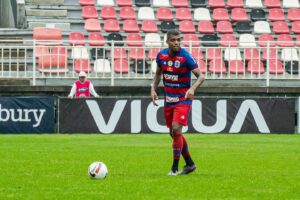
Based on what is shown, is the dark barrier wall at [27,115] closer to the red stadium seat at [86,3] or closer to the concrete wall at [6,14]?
the red stadium seat at [86,3]

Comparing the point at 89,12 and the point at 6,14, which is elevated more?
the point at 89,12

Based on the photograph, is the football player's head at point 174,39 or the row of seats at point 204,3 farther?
the row of seats at point 204,3

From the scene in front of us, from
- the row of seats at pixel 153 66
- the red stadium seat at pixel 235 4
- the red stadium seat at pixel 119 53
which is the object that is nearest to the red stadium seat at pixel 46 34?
the row of seats at pixel 153 66

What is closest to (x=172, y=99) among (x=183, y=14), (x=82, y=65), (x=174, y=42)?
(x=174, y=42)

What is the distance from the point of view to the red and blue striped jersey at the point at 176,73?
1346 centimetres

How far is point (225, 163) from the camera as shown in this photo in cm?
1564

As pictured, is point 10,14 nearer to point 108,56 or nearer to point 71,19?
point 71,19

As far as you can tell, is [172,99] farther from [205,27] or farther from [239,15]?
[239,15]

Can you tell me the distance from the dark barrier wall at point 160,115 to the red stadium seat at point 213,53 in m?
1.93

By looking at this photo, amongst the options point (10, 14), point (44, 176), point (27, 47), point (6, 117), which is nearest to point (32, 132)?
point (6, 117)

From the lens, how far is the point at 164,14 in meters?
31.6

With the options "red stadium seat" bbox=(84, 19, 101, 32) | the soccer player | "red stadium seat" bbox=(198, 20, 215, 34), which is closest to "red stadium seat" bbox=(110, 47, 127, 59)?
"red stadium seat" bbox=(84, 19, 101, 32)

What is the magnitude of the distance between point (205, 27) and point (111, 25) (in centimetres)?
324

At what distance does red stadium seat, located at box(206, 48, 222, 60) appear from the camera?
2673 cm
